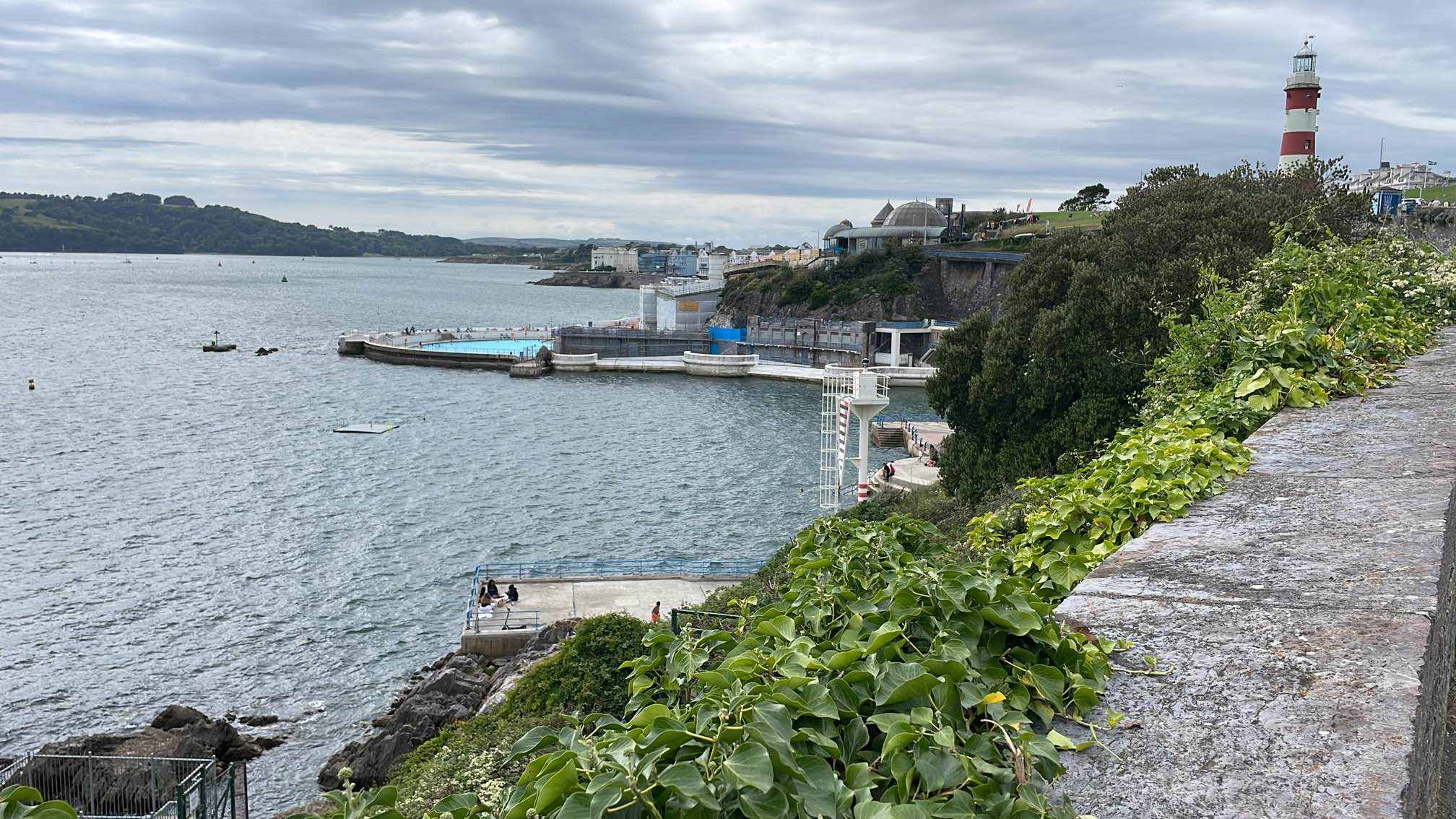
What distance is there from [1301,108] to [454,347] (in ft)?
202

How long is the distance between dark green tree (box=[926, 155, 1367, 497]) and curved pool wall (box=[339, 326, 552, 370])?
54630 mm

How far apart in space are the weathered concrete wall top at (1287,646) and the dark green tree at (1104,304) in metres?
15.8

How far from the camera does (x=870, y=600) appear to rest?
2.78 metres

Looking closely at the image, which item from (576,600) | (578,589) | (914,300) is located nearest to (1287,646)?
(576,600)

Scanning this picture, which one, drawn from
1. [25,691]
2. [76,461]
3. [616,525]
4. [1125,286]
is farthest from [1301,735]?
[76,461]

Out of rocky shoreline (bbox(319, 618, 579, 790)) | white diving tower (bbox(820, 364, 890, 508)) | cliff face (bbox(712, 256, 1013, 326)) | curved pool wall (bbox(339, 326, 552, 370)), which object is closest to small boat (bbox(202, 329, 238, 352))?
curved pool wall (bbox(339, 326, 552, 370))

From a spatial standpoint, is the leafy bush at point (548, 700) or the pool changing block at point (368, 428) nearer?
the leafy bush at point (548, 700)

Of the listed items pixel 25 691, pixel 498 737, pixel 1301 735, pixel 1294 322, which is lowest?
pixel 25 691

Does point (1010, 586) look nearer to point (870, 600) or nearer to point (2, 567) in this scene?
point (870, 600)

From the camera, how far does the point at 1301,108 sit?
4359 cm

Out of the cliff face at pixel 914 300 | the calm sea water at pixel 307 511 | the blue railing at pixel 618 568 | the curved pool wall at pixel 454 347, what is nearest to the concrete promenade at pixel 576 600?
the blue railing at pixel 618 568

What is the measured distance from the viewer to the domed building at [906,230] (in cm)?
11256

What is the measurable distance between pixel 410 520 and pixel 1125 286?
22.9 meters

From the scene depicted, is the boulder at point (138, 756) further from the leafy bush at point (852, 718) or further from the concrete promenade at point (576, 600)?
the leafy bush at point (852, 718)
